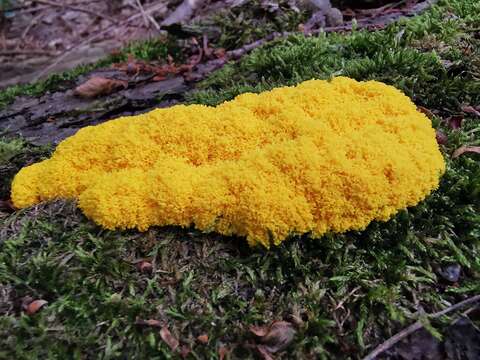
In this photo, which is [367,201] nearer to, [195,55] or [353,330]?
[353,330]

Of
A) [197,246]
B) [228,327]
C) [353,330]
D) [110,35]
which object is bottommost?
[110,35]

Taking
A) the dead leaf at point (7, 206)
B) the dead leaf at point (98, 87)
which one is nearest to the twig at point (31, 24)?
the dead leaf at point (98, 87)

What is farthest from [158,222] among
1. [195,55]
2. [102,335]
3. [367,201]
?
[195,55]

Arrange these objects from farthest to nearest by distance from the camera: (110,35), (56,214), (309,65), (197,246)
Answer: (110,35) → (309,65) → (56,214) → (197,246)

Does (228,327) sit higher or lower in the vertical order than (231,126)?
lower

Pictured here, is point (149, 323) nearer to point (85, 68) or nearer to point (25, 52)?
point (85, 68)

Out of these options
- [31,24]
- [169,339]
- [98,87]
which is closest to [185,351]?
[169,339]
